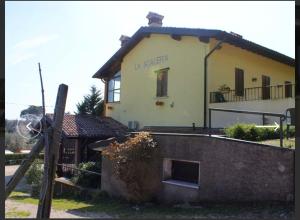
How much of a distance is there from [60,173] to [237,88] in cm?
950

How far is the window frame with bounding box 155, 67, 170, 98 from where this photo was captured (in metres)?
17.9

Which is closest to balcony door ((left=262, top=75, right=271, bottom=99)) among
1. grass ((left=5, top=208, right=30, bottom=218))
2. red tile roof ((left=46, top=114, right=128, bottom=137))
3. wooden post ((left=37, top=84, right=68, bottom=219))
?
red tile roof ((left=46, top=114, right=128, bottom=137))

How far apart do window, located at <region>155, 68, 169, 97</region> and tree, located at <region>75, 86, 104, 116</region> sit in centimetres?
1060

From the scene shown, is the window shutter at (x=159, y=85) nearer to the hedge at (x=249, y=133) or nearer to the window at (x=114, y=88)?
the window at (x=114, y=88)

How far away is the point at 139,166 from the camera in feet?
37.0

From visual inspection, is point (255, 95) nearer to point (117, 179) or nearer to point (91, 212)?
point (117, 179)

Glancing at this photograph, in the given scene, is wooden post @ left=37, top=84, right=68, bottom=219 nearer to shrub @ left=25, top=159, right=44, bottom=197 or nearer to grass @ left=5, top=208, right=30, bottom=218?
grass @ left=5, top=208, right=30, bottom=218

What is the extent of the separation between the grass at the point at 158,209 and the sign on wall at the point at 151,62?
7.85 m

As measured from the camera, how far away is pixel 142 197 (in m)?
11.3

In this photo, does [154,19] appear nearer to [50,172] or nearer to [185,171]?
[185,171]

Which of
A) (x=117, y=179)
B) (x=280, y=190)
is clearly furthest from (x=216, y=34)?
(x=280, y=190)

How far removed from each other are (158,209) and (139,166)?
1621 millimetres

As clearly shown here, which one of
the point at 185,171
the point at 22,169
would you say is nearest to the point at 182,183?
the point at 185,171

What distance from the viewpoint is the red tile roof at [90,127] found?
1812 centimetres
